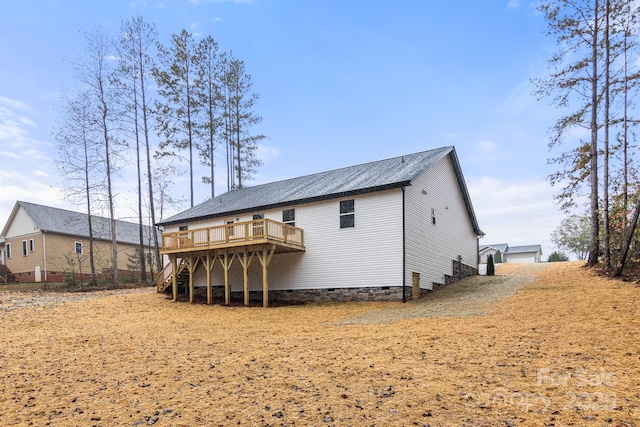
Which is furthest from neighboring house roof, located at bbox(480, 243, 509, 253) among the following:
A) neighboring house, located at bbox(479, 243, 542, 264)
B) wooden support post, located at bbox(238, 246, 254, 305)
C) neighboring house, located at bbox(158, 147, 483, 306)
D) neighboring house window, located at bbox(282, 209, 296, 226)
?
wooden support post, located at bbox(238, 246, 254, 305)

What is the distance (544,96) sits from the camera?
17938mm

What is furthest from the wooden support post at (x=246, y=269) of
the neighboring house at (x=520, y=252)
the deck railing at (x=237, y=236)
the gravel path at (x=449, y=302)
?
the neighboring house at (x=520, y=252)

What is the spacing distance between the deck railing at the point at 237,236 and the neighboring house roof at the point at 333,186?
1.54 meters

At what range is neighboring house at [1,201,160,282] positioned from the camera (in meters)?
29.6

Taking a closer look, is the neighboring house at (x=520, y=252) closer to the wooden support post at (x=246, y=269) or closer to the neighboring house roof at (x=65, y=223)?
the wooden support post at (x=246, y=269)

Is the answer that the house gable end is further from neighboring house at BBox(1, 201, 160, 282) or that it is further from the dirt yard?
the dirt yard

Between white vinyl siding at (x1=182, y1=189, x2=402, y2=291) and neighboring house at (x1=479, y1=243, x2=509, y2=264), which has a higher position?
white vinyl siding at (x1=182, y1=189, x2=402, y2=291)

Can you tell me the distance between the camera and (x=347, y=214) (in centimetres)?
1631

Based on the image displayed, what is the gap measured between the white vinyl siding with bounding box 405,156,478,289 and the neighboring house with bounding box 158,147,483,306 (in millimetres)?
47

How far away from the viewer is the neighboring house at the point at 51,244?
29.6 m

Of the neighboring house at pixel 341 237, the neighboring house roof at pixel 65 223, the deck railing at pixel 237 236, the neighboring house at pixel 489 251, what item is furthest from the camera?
the neighboring house at pixel 489 251

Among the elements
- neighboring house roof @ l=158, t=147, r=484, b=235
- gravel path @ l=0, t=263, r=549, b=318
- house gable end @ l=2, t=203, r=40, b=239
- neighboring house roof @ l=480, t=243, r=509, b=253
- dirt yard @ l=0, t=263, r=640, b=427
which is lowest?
neighboring house roof @ l=480, t=243, r=509, b=253

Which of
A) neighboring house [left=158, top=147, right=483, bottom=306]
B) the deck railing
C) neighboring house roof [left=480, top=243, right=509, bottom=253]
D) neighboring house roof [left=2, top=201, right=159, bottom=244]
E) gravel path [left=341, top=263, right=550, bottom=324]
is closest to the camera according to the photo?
gravel path [left=341, top=263, right=550, bottom=324]

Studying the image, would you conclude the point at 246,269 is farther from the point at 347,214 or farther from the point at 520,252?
the point at 520,252
